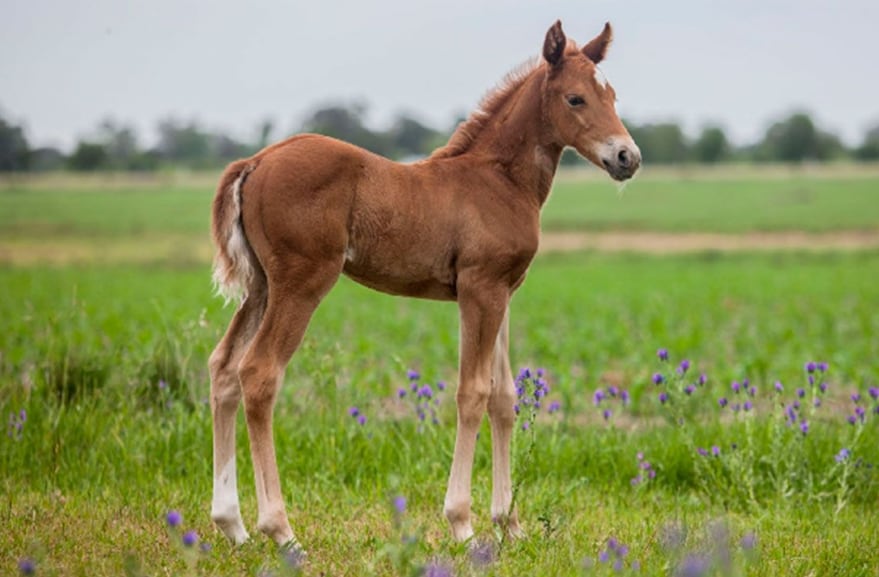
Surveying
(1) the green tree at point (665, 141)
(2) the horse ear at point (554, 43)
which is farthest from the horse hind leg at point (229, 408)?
(1) the green tree at point (665, 141)

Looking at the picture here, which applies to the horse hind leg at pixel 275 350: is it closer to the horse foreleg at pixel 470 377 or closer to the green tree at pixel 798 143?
the horse foreleg at pixel 470 377

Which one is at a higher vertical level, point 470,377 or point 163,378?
point 470,377

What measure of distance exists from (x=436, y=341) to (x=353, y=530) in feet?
35.5

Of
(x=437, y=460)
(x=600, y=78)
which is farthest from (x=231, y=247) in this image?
(x=437, y=460)

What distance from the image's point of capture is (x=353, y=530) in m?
5.78

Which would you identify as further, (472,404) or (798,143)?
(798,143)

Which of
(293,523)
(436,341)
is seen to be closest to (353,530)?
(293,523)

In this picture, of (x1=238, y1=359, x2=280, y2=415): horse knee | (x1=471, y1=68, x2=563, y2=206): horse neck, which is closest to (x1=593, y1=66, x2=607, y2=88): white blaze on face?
(x1=471, y1=68, x2=563, y2=206): horse neck

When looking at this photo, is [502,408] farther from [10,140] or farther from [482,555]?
[10,140]

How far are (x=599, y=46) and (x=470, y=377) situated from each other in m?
1.97

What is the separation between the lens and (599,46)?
5738mm

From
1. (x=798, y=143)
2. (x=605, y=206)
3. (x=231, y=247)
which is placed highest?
(x=231, y=247)

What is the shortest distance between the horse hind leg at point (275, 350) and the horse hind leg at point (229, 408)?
0.77ft

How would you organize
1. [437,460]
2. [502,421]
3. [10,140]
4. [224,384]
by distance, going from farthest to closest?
[10,140], [437,460], [502,421], [224,384]
